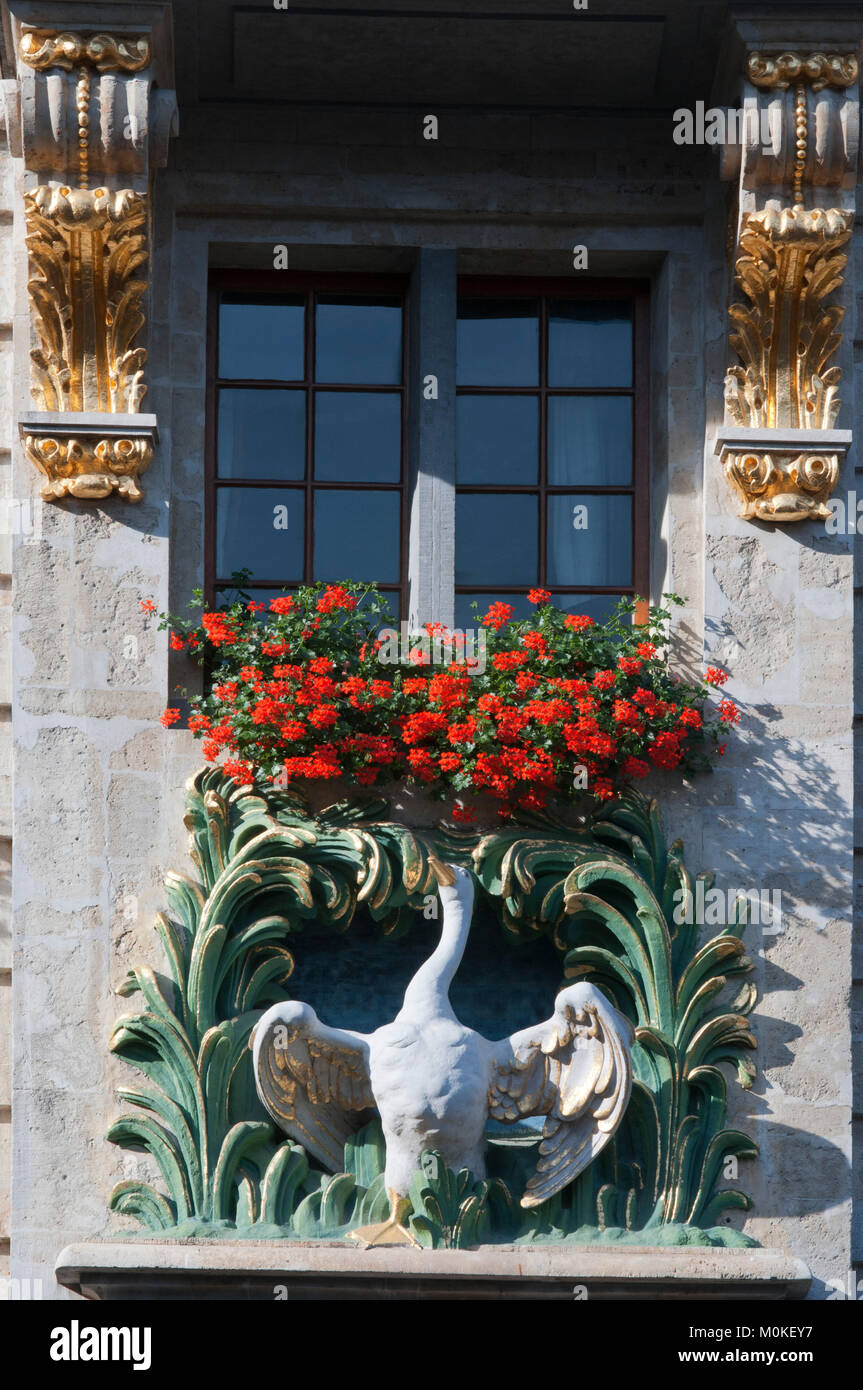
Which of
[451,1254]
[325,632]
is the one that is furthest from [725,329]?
[451,1254]

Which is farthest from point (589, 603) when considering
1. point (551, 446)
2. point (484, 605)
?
point (551, 446)

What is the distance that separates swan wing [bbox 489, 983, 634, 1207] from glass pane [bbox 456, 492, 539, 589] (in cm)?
209

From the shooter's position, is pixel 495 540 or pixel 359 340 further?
pixel 359 340

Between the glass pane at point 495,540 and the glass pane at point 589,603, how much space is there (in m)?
0.16

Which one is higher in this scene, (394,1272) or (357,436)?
(357,436)

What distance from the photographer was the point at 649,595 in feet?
35.7

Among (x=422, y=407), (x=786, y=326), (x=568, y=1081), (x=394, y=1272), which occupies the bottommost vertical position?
(x=394, y=1272)

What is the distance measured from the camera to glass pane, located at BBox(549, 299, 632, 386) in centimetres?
1112

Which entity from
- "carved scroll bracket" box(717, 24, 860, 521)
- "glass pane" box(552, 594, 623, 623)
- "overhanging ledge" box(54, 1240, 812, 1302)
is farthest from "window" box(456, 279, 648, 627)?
"overhanging ledge" box(54, 1240, 812, 1302)

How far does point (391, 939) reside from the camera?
10172 mm

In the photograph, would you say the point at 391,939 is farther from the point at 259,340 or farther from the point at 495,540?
the point at 259,340

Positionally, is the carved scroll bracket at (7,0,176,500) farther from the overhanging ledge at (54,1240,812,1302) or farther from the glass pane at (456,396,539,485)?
the overhanging ledge at (54,1240,812,1302)

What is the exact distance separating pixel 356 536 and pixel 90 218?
1831mm

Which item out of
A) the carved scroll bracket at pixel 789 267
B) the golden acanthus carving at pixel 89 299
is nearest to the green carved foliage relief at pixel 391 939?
the carved scroll bracket at pixel 789 267
